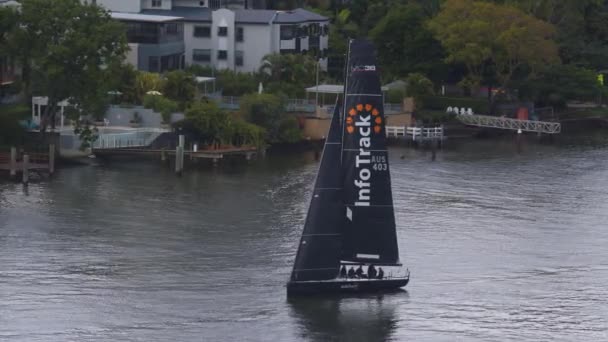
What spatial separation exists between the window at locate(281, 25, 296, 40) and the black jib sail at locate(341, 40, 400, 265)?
55.5 metres

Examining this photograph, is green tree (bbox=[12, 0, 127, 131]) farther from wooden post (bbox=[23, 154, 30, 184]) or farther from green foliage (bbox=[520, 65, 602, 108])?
green foliage (bbox=[520, 65, 602, 108])

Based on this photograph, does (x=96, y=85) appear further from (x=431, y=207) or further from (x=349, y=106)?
(x=349, y=106)

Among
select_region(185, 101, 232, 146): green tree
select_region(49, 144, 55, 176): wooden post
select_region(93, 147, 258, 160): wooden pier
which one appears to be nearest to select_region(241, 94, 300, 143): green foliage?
select_region(185, 101, 232, 146): green tree

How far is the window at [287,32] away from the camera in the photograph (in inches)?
4304

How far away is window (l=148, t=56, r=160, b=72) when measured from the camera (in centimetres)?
10244

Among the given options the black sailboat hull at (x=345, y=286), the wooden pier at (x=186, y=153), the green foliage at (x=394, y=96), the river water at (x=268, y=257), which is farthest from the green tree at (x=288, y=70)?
the black sailboat hull at (x=345, y=286)

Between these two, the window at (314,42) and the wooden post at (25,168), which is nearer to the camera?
the wooden post at (25,168)

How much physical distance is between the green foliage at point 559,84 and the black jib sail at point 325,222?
182ft

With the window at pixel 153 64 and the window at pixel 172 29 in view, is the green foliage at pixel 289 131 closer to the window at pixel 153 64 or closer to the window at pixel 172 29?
the window at pixel 153 64

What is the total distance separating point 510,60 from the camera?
342ft

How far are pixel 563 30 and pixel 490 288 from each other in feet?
198

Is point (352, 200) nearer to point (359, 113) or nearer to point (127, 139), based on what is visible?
point (359, 113)

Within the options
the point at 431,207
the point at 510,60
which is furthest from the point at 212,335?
the point at 510,60

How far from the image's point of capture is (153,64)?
102812 mm
